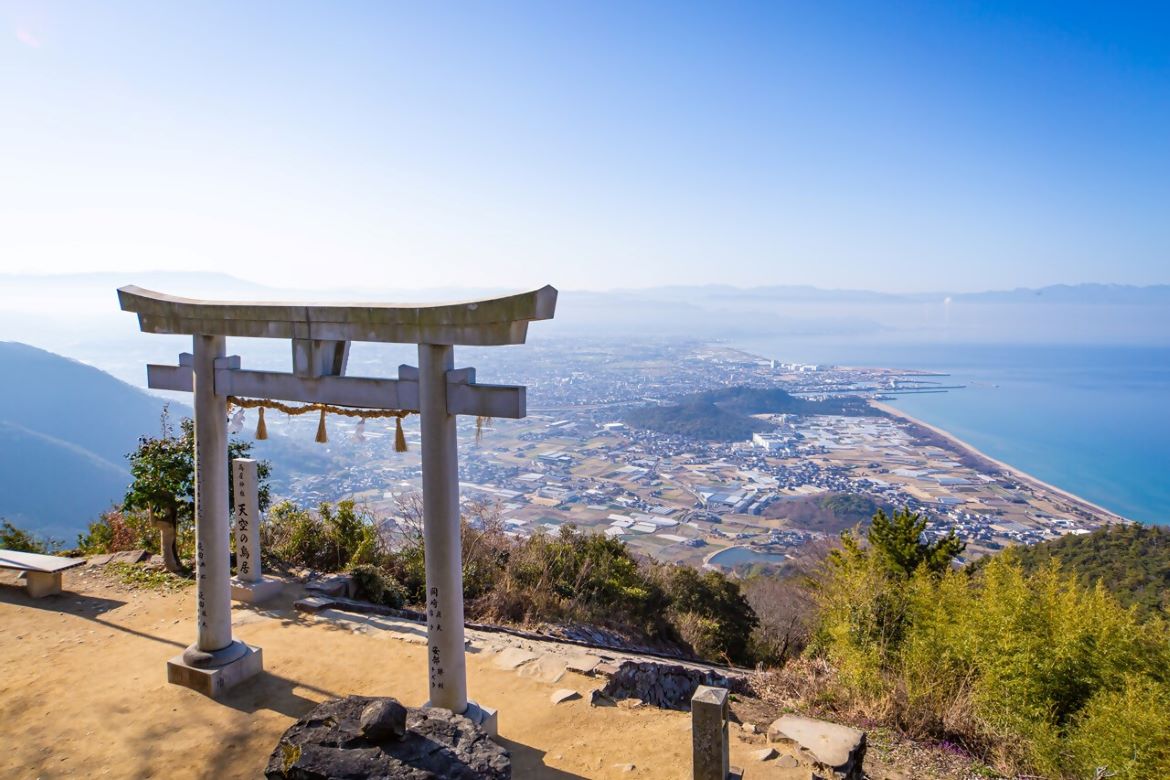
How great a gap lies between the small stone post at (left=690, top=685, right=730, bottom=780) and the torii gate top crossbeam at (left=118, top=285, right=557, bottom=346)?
2.63 m

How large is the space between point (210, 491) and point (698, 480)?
3721 centimetres

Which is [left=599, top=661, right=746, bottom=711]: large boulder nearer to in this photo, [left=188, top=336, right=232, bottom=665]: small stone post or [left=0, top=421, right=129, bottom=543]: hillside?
[left=188, top=336, right=232, bottom=665]: small stone post

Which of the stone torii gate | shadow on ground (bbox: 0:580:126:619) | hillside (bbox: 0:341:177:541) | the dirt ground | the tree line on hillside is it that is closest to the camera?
the stone torii gate

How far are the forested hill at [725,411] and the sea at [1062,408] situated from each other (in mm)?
13243

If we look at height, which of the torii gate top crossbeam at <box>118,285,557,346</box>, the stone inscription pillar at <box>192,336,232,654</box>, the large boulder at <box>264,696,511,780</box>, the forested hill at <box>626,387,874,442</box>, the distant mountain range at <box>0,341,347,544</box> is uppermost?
the torii gate top crossbeam at <box>118,285,557,346</box>

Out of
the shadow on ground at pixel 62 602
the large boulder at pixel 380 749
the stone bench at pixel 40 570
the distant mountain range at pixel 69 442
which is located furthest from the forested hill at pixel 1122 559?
the distant mountain range at pixel 69 442

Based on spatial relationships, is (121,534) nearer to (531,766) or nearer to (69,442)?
(531,766)

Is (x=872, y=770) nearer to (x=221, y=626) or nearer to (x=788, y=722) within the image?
(x=788, y=722)

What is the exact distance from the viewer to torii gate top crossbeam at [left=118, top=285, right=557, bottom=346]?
165 inches

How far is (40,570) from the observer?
26.9 ft

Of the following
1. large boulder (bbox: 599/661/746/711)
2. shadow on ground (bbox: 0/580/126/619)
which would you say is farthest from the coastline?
shadow on ground (bbox: 0/580/126/619)

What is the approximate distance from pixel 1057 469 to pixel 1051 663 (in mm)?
54926

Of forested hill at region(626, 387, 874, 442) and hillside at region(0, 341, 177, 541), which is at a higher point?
hillside at region(0, 341, 177, 541)

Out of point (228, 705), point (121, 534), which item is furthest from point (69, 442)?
point (228, 705)
